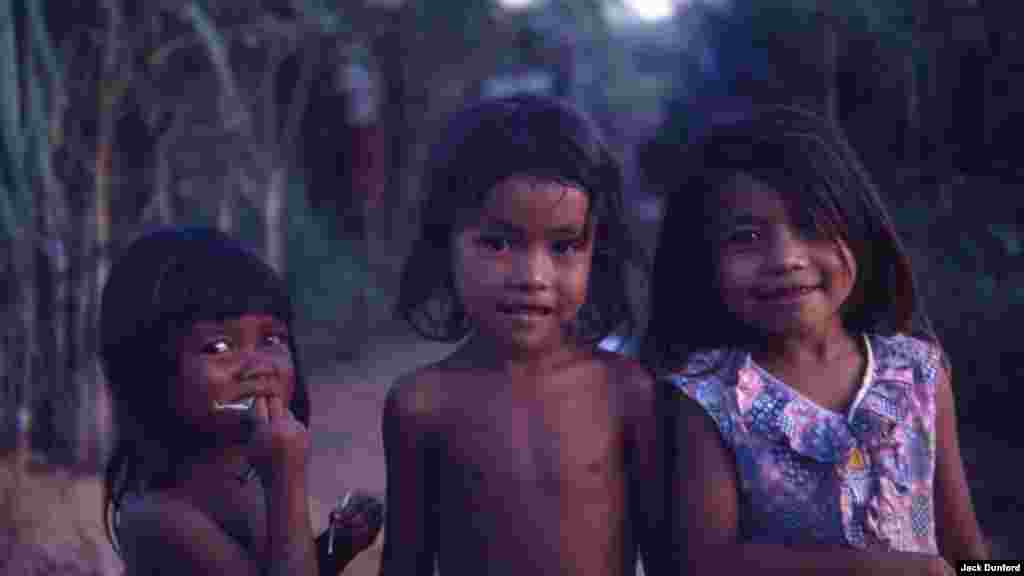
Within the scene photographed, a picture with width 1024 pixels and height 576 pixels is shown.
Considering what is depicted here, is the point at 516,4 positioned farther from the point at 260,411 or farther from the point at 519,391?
the point at 260,411

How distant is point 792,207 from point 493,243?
1.73 ft

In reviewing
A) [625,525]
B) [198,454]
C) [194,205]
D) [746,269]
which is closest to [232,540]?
[198,454]

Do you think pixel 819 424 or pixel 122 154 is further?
pixel 122 154

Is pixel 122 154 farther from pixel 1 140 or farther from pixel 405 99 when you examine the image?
pixel 405 99

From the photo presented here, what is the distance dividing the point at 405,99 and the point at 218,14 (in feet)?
11.1

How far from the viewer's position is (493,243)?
173 cm

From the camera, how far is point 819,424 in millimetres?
1735

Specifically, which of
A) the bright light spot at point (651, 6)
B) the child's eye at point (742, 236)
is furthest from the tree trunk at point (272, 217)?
the bright light spot at point (651, 6)

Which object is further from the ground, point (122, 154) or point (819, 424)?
point (122, 154)

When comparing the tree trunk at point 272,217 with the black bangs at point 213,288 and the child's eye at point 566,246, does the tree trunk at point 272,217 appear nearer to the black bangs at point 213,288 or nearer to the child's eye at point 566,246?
the black bangs at point 213,288

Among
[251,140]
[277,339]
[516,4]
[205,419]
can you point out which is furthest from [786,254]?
[516,4]

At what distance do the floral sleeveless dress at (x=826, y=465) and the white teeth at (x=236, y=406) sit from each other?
760 mm

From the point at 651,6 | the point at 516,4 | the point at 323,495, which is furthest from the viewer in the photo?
the point at 651,6

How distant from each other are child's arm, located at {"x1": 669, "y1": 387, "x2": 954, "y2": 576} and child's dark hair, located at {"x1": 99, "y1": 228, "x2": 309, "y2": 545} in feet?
2.45
